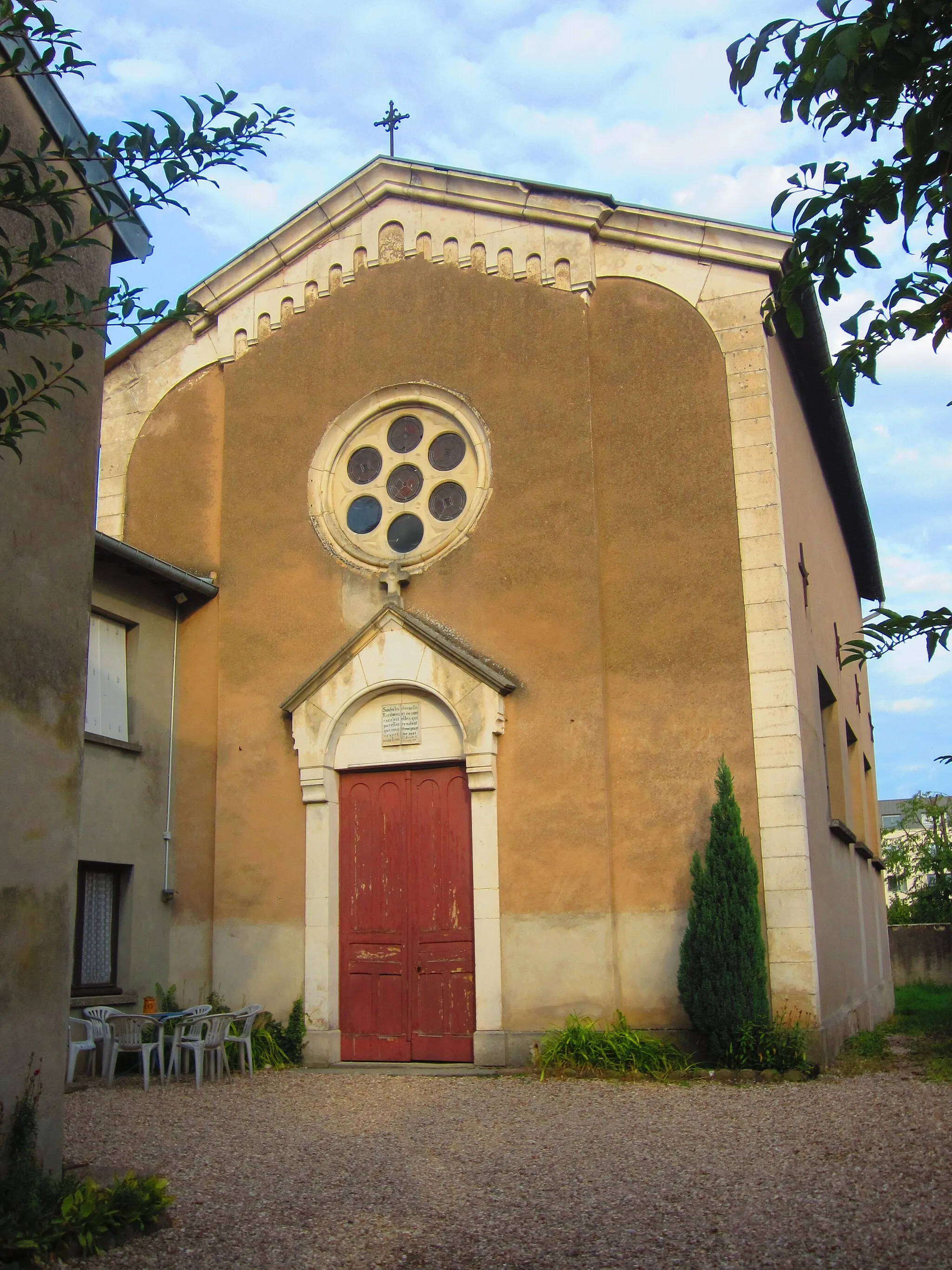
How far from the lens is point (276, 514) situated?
13.4 metres

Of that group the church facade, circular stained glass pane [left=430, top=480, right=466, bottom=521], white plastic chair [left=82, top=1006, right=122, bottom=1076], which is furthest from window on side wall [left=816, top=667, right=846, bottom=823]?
white plastic chair [left=82, top=1006, right=122, bottom=1076]

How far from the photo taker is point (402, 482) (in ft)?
43.6

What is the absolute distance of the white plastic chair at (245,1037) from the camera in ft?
36.3

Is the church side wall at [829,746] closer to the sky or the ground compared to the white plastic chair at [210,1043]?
closer to the sky

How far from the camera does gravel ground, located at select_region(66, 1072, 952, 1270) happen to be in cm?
511

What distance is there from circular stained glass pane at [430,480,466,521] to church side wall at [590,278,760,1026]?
1.60 meters

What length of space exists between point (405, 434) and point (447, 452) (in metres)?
0.59

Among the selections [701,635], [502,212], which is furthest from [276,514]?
[701,635]

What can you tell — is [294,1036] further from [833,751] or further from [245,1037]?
[833,751]

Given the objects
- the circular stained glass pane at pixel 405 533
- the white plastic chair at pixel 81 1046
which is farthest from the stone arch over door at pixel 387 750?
the white plastic chair at pixel 81 1046

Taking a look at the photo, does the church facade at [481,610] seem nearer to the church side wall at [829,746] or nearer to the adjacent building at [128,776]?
the church side wall at [829,746]

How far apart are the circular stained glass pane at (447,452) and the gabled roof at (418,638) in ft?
5.66

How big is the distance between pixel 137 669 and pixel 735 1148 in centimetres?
813

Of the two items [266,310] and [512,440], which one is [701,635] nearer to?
[512,440]
